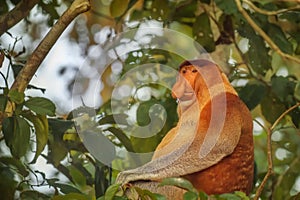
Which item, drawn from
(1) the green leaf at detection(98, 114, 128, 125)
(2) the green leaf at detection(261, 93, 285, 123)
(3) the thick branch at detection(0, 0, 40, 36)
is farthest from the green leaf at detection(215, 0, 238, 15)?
(3) the thick branch at detection(0, 0, 40, 36)

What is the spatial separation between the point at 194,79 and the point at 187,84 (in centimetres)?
1

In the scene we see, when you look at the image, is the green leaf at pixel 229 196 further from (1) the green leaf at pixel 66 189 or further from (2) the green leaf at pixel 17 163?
(2) the green leaf at pixel 17 163

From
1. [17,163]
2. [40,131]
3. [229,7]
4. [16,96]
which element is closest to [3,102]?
[16,96]

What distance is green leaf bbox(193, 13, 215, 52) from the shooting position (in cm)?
207

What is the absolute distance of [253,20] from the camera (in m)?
2.03

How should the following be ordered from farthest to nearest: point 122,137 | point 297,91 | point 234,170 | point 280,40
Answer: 1. point 280,40
2. point 297,91
3. point 122,137
4. point 234,170

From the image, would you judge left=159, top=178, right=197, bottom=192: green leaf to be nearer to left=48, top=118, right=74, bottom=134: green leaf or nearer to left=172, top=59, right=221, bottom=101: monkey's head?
left=172, top=59, right=221, bottom=101: monkey's head

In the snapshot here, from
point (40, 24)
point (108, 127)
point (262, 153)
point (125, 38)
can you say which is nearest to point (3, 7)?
point (125, 38)

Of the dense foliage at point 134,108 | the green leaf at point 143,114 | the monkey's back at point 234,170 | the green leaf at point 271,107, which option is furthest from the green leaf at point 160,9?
the monkey's back at point 234,170

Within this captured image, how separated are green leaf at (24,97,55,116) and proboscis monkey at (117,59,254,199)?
0.26 m

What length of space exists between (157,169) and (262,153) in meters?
1.74

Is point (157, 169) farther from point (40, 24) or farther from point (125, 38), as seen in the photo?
point (40, 24)

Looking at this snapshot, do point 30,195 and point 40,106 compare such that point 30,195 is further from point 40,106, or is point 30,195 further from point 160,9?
point 160,9

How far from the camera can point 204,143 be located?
4.33 ft
